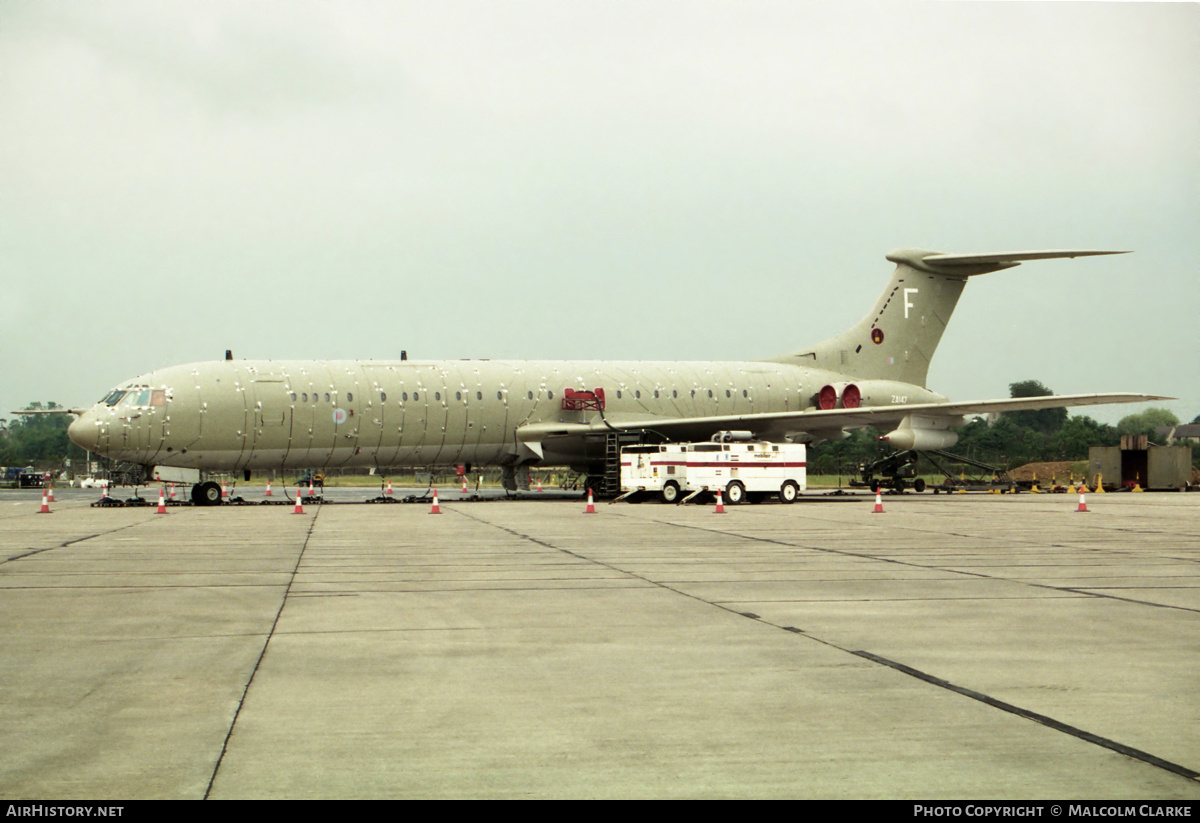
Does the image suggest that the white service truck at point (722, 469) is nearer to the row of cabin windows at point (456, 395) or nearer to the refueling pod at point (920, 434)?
the row of cabin windows at point (456, 395)

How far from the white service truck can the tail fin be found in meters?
12.7

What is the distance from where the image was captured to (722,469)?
33.7 metres

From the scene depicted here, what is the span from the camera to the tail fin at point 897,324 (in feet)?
154

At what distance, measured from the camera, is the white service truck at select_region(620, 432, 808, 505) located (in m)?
33.8

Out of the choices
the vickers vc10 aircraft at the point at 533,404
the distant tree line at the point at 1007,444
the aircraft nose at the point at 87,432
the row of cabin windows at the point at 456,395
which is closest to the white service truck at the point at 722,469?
the vickers vc10 aircraft at the point at 533,404

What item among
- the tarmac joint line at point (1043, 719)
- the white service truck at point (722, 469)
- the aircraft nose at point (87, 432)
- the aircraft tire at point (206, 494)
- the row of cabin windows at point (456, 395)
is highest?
the row of cabin windows at point (456, 395)

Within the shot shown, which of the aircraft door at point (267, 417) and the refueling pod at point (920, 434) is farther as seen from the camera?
the refueling pod at point (920, 434)

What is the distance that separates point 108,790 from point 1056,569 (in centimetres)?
1301

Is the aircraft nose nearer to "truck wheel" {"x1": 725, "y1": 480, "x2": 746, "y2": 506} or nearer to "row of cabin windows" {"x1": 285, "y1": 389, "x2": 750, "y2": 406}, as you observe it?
"row of cabin windows" {"x1": 285, "y1": 389, "x2": 750, "y2": 406}

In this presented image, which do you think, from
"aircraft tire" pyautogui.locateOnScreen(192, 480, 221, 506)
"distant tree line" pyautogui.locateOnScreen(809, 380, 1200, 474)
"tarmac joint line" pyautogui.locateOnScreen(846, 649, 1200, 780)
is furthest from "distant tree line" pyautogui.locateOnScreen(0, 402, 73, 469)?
"tarmac joint line" pyautogui.locateOnScreen(846, 649, 1200, 780)

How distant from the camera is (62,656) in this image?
891 centimetres

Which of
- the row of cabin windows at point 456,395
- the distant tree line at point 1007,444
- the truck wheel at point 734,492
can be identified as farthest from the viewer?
the distant tree line at point 1007,444

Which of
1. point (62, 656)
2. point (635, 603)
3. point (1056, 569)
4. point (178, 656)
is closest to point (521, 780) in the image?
point (178, 656)

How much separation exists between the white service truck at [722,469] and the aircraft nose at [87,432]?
1605 cm
